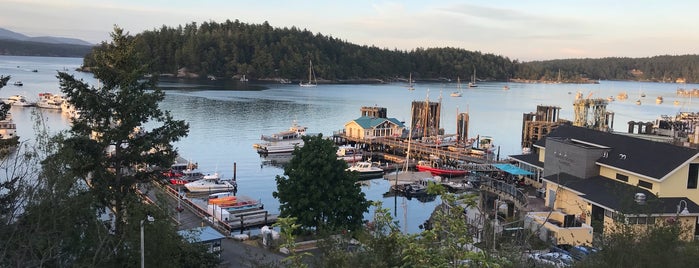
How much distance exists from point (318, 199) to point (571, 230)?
698 cm

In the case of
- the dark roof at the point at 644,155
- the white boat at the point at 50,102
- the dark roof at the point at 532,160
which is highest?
the dark roof at the point at 644,155

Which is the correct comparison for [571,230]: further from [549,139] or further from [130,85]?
[130,85]

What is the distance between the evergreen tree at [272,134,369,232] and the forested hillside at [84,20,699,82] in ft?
279

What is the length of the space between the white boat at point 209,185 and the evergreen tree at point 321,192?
33.2ft

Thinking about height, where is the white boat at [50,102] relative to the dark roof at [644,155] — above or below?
below

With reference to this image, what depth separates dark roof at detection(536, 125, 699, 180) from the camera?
55.4 feet

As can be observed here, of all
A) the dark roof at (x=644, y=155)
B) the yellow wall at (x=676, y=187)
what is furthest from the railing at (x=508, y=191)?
the yellow wall at (x=676, y=187)

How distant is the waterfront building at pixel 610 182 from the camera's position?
53.1ft

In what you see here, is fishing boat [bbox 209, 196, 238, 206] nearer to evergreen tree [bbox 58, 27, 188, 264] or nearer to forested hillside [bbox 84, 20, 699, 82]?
evergreen tree [bbox 58, 27, 188, 264]

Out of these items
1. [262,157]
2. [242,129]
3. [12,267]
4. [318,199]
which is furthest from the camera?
[242,129]

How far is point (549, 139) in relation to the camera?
20.8 m

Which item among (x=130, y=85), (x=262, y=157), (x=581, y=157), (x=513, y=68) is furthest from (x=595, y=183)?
(x=513, y=68)

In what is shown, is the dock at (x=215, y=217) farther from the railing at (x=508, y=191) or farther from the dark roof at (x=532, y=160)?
the dark roof at (x=532, y=160)

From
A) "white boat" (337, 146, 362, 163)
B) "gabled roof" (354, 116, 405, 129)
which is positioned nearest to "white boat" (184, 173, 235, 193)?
"white boat" (337, 146, 362, 163)
